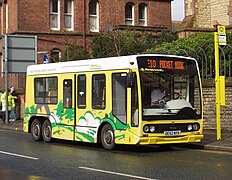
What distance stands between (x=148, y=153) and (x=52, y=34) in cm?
2388

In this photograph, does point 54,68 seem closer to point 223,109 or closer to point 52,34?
point 223,109

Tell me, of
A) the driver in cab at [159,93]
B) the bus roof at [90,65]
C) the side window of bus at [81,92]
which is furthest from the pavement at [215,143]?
the side window of bus at [81,92]

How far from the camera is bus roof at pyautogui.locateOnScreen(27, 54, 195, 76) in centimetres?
1443

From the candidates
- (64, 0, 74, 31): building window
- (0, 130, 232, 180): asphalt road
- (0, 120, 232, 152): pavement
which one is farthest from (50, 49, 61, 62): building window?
(0, 130, 232, 180): asphalt road

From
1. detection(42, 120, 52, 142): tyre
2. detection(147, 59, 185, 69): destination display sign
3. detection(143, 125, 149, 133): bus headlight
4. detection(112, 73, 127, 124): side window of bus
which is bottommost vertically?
detection(42, 120, 52, 142): tyre

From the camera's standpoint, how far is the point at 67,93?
55.1 feet

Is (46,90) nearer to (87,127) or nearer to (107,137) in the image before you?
(87,127)

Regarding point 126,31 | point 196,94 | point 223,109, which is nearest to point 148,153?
point 196,94

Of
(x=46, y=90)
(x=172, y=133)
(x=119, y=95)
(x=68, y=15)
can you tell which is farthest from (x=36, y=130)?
(x=68, y=15)

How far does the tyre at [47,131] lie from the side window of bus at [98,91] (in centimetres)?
287

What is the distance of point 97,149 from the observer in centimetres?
1578

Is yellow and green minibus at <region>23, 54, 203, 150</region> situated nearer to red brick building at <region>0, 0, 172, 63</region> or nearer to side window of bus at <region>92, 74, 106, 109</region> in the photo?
side window of bus at <region>92, 74, 106, 109</region>

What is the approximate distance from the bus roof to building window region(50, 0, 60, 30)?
19366 mm

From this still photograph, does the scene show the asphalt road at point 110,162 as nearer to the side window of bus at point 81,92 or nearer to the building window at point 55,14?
the side window of bus at point 81,92
